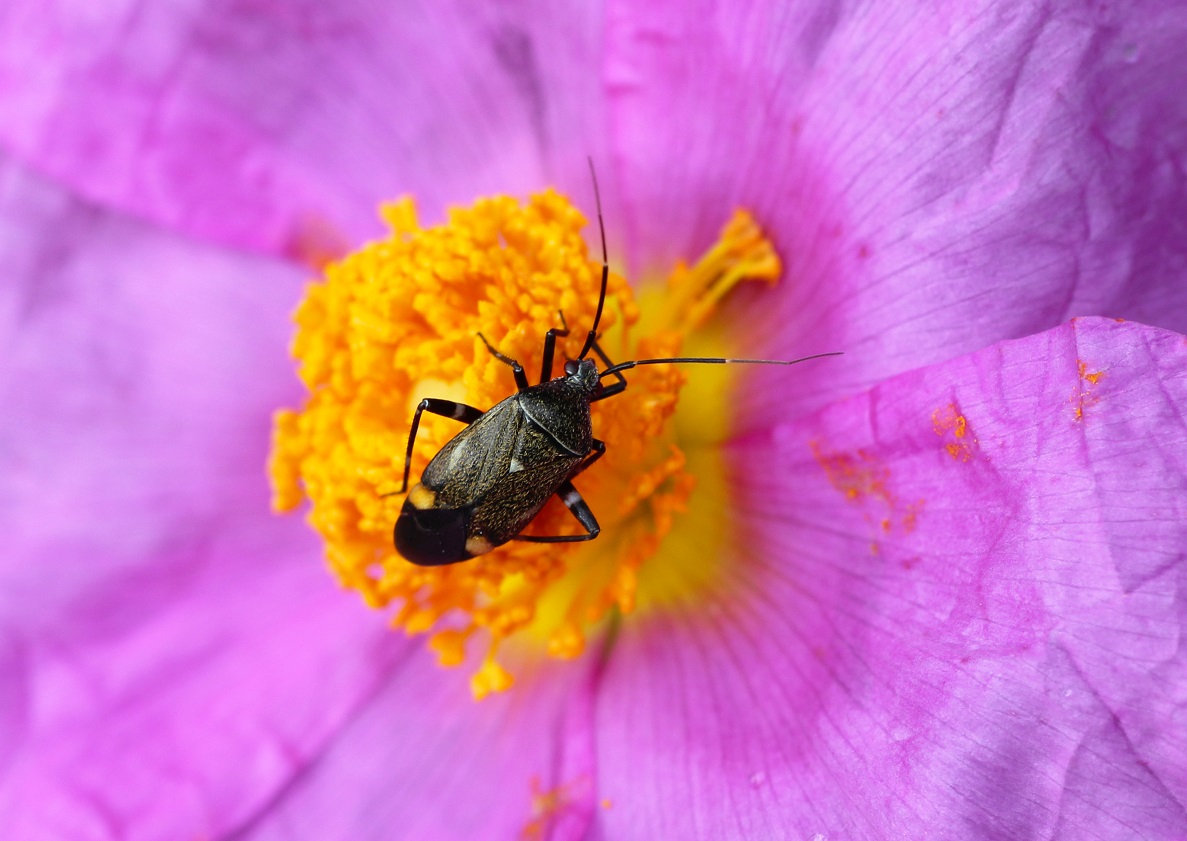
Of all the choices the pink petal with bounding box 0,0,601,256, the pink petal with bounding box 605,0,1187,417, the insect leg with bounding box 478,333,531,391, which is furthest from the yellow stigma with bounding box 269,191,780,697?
the pink petal with bounding box 0,0,601,256

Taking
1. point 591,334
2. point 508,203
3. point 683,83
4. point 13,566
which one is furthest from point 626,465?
point 13,566

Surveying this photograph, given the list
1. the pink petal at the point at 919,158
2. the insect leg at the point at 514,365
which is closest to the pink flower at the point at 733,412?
the pink petal at the point at 919,158

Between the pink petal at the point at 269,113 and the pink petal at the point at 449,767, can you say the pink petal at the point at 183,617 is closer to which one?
the pink petal at the point at 449,767

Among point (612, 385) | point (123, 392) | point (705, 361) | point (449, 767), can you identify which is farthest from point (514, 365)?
point (123, 392)

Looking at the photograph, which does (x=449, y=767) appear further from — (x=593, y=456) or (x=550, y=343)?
(x=550, y=343)

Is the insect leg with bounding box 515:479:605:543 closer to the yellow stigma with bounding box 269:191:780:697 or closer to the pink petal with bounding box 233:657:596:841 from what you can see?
the yellow stigma with bounding box 269:191:780:697

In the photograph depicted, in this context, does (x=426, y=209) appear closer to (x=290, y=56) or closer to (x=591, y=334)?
(x=290, y=56)
